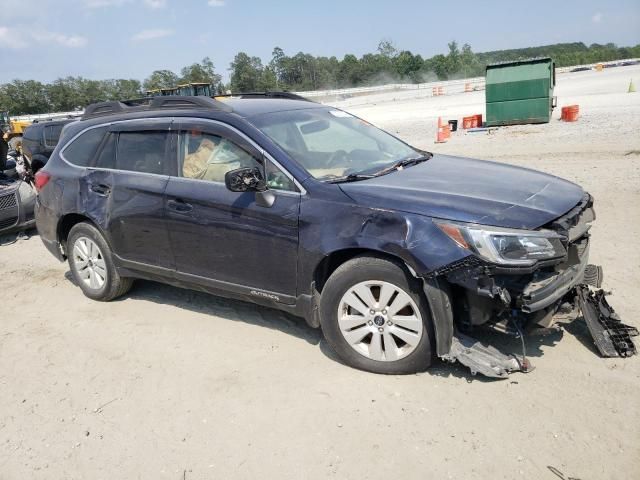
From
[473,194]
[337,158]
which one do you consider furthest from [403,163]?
[473,194]

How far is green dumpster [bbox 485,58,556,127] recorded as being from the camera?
679 inches

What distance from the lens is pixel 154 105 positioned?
518 centimetres

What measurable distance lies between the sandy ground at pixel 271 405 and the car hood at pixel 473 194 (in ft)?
3.41

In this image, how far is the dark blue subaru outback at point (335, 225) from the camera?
11.3 ft

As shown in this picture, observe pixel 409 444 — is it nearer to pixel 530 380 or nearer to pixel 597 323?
pixel 530 380

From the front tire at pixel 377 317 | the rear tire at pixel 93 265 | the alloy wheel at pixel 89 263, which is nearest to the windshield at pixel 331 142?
the front tire at pixel 377 317

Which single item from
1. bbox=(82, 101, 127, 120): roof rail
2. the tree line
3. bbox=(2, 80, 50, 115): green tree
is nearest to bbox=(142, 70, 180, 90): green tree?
the tree line

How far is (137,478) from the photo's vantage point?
123 inches

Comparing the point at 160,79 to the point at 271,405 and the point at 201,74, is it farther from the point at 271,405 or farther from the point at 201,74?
the point at 271,405

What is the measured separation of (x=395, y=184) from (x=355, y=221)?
0.45m

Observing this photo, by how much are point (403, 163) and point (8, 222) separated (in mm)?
6902

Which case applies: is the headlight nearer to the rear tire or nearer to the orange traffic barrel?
the rear tire

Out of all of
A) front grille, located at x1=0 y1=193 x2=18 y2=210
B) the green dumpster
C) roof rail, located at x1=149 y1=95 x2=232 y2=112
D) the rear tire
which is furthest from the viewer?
the green dumpster

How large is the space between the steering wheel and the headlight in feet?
4.26
